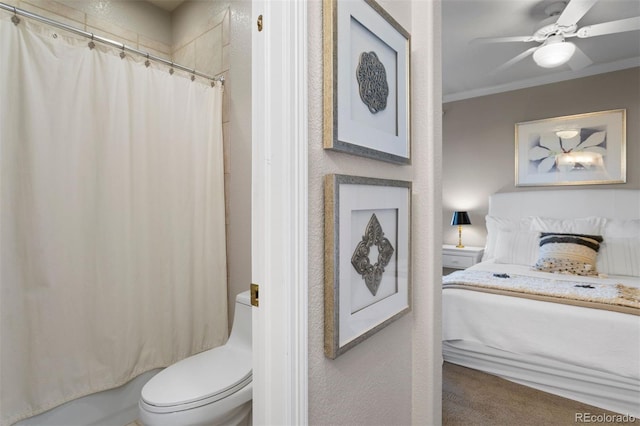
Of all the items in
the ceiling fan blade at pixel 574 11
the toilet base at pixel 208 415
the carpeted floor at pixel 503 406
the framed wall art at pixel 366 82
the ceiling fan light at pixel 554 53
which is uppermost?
the ceiling fan blade at pixel 574 11

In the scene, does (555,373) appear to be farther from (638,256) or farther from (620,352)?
(638,256)

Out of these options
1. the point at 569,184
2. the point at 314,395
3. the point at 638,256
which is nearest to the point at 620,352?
the point at 638,256

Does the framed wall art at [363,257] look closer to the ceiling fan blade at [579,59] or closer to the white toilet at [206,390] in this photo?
the white toilet at [206,390]

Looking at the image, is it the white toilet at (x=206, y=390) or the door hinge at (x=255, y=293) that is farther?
the white toilet at (x=206, y=390)

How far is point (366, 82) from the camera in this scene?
0.99 meters

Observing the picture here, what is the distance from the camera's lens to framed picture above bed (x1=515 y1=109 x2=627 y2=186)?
3295 millimetres

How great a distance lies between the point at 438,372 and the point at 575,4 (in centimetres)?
213

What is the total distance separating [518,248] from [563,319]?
4.78 ft

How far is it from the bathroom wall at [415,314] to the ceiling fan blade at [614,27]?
61.3 inches

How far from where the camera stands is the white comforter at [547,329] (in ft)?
5.88

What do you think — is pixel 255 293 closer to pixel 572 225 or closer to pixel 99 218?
pixel 99 218

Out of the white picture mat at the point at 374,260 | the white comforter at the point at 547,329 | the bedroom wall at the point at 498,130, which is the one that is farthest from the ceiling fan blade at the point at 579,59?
the white picture mat at the point at 374,260

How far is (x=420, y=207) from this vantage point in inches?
51.3

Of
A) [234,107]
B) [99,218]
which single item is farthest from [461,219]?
[99,218]
